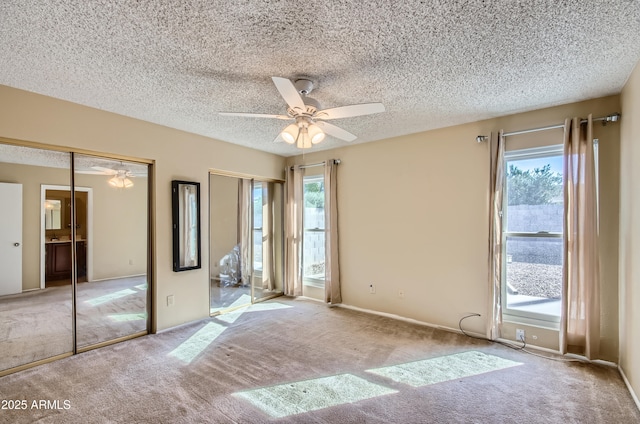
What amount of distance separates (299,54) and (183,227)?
9.14 ft

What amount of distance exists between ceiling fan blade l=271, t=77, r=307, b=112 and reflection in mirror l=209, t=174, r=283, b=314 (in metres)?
2.54

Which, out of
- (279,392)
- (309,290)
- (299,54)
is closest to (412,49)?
(299,54)

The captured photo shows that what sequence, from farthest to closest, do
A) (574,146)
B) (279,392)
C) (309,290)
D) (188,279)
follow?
(309,290) < (188,279) < (574,146) < (279,392)

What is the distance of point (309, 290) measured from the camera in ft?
17.3

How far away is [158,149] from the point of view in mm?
3689

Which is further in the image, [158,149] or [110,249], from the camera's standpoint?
[158,149]

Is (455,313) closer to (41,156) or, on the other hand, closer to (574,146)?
(574,146)

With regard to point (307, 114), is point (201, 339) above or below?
below

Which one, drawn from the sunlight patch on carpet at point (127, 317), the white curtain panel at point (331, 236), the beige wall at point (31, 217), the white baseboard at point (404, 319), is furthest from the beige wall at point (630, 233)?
the beige wall at point (31, 217)

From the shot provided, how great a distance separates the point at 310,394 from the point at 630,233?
2.99 meters

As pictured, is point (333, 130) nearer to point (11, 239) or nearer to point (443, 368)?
point (443, 368)

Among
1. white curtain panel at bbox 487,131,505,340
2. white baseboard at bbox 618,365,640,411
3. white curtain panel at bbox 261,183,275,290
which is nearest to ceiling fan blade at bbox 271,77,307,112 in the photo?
white curtain panel at bbox 487,131,505,340

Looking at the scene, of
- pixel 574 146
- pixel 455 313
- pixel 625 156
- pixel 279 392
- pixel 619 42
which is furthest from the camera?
pixel 455 313

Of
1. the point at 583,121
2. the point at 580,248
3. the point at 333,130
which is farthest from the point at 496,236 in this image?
the point at 333,130
